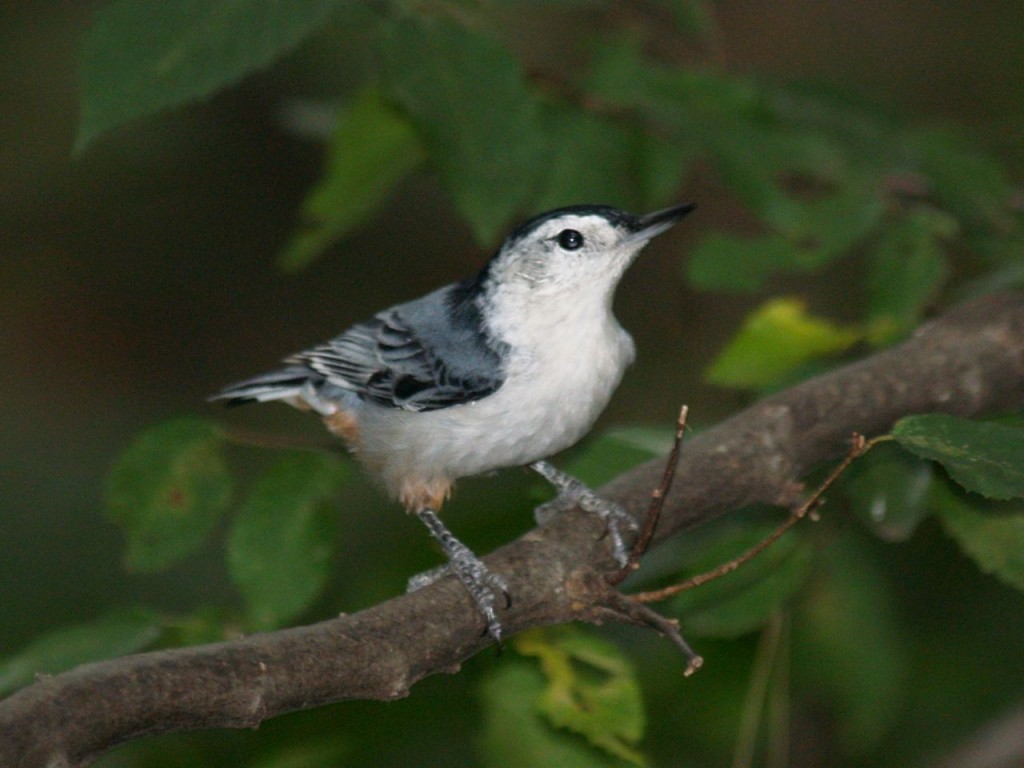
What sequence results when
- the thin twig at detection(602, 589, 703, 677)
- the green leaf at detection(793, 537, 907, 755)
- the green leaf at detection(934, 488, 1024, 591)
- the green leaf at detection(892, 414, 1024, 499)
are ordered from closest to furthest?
the green leaf at detection(892, 414, 1024, 499)
the thin twig at detection(602, 589, 703, 677)
the green leaf at detection(934, 488, 1024, 591)
the green leaf at detection(793, 537, 907, 755)

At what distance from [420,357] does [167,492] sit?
31.2 inches


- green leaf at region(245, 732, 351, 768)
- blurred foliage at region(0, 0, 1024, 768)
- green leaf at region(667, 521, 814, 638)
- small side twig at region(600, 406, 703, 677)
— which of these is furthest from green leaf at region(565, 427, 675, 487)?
green leaf at region(245, 732, 351, 768)

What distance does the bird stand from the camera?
9.25 ft

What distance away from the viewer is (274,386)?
332cm

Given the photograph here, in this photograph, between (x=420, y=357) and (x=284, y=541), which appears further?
(x=420, y=357)

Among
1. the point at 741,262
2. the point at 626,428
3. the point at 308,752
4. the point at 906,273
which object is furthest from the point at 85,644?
the point at 906,273

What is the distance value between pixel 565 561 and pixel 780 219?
4.01 feet

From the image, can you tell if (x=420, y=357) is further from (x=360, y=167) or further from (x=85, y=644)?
(x=85, y=644)

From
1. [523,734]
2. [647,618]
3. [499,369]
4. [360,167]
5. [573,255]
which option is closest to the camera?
[647,618]

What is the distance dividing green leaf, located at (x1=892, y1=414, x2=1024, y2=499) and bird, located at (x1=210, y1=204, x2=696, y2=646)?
33.0 inches

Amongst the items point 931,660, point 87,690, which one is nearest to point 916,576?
point 931,660

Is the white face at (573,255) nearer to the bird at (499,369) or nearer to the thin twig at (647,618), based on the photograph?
the bird at (499,369)

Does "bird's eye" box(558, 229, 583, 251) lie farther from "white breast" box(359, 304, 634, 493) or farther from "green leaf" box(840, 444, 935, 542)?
"green leaf" box(840, 444, 935, 542)

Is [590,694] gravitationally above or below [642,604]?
below
